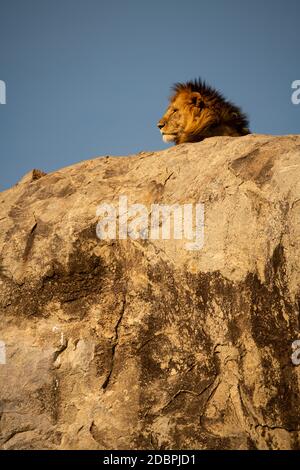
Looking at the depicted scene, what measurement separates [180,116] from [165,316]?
14.2ft

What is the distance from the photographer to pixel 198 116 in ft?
27.7

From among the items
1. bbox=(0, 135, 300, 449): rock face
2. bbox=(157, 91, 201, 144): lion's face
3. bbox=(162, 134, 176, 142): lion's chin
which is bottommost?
bbox=(0, 135, 300, 449): rock face

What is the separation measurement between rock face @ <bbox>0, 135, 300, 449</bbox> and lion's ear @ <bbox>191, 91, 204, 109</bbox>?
287 cm

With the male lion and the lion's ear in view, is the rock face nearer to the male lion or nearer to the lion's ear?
the male lion

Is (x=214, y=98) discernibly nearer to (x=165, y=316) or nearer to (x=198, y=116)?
(x=198, y=116)

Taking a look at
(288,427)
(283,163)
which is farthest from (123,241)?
(288,427)

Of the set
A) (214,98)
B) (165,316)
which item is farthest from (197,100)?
(165,316)

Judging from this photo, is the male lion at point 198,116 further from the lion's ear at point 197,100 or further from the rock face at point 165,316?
the rock face at point 165,316

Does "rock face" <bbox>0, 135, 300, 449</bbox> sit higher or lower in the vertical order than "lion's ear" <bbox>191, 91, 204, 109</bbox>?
lower

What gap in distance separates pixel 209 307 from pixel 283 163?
1.27 meters

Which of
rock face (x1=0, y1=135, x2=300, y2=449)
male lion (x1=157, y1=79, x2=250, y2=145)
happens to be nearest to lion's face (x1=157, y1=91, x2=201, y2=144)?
male lion (x1=157, y1=79, x2=250, y2=145)

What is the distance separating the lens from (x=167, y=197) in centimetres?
537

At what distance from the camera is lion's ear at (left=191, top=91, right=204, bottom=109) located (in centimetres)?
849
